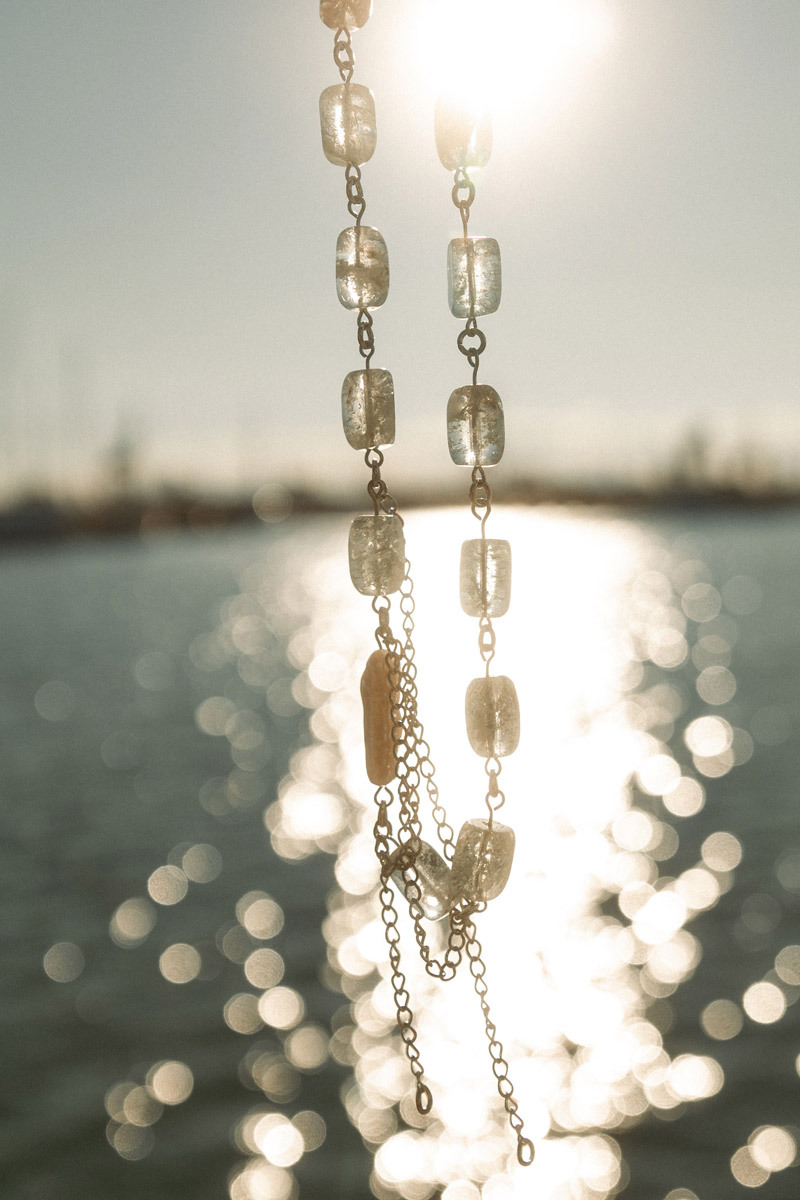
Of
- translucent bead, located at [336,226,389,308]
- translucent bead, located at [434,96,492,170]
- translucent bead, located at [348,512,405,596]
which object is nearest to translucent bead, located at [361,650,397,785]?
translucent bead, located at [348,512,405,596]

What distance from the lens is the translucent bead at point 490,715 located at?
225 cm

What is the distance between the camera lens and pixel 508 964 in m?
17.7

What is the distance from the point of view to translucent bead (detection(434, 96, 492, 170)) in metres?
2.03

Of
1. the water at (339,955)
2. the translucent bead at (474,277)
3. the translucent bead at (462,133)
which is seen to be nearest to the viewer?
the translucent bead at (462,133)

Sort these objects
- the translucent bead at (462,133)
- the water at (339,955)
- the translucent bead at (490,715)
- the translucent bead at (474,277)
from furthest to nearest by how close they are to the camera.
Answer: the water at (339,955)
the translucent bead at (490,715)
the translucent bead at (474,277)
the translucent bead at (462,133)

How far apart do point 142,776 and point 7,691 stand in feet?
43.7

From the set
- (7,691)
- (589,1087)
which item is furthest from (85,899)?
(7,691)

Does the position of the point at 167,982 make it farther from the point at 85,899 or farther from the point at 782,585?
the point at 782,585

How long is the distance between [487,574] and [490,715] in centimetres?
31

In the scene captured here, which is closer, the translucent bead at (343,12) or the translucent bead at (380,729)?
the translucent bead at (343,12)

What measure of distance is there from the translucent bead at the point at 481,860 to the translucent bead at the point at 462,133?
4.42 feet

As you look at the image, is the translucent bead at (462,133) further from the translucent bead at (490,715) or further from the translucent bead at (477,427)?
the translucent bead at (490,715)

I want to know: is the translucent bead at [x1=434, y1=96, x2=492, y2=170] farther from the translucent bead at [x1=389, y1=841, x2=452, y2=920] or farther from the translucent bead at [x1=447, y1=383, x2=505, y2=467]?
the translucent bead at [x1=389, y1=841, x2=452, y2=920]

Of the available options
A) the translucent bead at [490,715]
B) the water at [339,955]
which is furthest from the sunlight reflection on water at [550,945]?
the translucent bead at [490,715]
